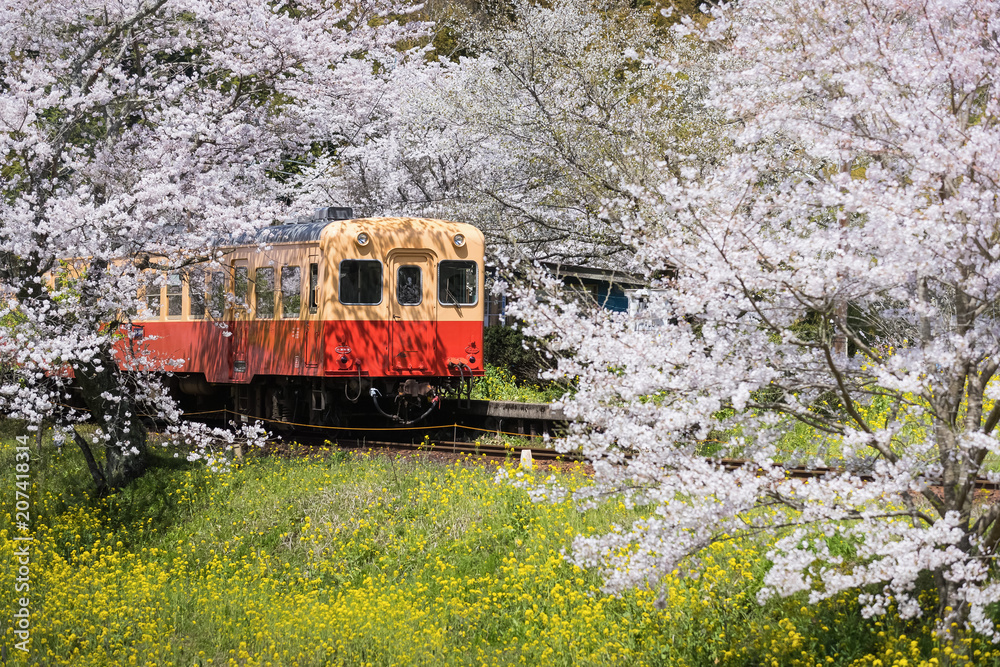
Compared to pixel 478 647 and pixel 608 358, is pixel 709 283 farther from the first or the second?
pixel 478 647

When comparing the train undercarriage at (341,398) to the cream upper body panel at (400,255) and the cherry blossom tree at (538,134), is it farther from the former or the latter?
the cherry blossom tree at (538,134)

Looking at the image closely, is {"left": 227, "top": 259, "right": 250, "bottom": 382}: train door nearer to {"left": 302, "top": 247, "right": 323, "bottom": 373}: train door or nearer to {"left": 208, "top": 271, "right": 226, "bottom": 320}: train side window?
{"left": 208, "top": 271, "right": 226, "bottom": 320}: train side window

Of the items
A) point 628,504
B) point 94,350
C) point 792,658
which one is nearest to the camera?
point 628,504

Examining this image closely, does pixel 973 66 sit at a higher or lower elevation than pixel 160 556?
higher

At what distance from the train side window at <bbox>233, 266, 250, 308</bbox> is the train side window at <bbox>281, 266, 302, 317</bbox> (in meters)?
0.82

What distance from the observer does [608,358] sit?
17.6ft

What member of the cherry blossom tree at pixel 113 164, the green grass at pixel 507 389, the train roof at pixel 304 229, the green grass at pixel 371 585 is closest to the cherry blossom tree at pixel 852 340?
the green grass at pixel 371 585

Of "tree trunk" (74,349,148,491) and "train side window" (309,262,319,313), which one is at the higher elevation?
"train side window" (309,262,319,313)

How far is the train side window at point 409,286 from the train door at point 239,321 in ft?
7.57

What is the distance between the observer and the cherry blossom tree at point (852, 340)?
436 cm

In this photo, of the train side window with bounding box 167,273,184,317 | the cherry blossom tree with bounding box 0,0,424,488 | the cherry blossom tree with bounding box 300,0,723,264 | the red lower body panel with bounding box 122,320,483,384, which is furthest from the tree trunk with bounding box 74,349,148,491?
the cherry blossom tree with bounding box 300,0,723,264

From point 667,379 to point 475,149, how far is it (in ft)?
43.2

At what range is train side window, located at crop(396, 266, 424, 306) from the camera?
12.6 metres

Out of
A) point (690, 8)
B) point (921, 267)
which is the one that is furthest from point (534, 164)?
point (690, 8)
